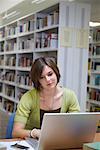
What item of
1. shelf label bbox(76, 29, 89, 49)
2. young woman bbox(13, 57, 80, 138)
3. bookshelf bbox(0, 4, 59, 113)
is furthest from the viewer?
bookshelf bbox(0, 4, 59, 113)

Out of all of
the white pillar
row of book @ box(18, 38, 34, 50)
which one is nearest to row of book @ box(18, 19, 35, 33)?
row of book @ box(18, 38, 34, 50)

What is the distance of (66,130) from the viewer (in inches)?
64.7

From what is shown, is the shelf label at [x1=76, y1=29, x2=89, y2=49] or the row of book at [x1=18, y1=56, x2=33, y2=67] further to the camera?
the row of book at [x1=18, y1=56, x2=33, y2=67]

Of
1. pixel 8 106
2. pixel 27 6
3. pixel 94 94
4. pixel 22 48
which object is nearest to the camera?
pixel 22 48

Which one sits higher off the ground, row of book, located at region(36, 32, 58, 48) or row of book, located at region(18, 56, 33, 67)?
row of book, located at region(36, 32, 58, 48)

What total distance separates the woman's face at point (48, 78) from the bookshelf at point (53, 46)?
2168 millimetres

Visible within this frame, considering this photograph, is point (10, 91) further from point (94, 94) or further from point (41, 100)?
point (41, 100)

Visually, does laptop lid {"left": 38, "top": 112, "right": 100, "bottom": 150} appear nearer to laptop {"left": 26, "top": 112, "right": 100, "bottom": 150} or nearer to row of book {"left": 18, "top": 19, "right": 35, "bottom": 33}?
laptop {"left": 26, "top": 112, "right": 100, "bottom": 150}

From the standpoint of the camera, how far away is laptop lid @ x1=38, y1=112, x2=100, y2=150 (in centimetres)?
158

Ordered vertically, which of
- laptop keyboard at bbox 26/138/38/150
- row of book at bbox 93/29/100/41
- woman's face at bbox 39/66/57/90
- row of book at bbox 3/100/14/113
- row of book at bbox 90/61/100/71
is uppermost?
row of book at bbox 93/29/100/41

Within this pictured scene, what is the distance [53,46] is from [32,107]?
Answer: 8.00 ft

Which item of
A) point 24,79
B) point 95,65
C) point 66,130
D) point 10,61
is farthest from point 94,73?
point 66,130

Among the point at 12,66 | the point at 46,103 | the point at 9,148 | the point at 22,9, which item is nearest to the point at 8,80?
the point at 12,66

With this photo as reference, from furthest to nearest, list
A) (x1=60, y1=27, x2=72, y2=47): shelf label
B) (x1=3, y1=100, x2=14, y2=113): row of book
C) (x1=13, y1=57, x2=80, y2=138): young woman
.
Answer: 1. (x1=3, y1=100, x2=14, y2=113): row of book
2. (x1=60, y1=27, x2=72, y2=47): shelf label
3. (x1=13, y1=57, x2=80, y2=138): young woman
